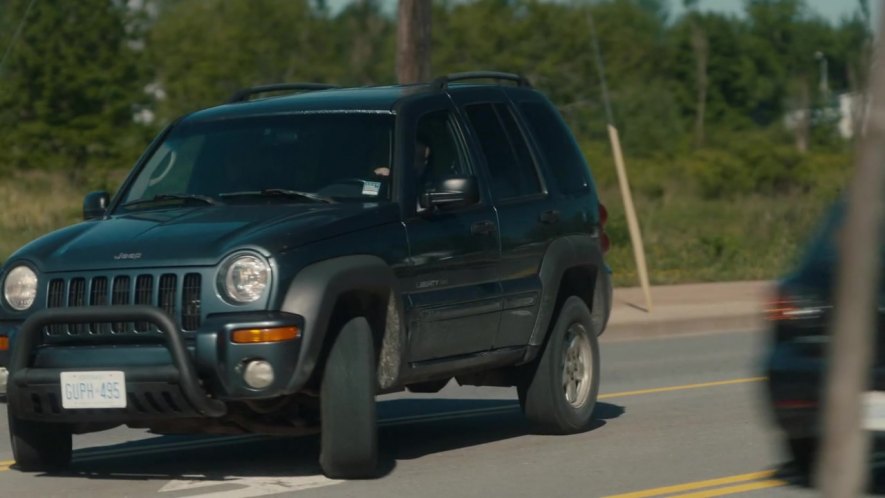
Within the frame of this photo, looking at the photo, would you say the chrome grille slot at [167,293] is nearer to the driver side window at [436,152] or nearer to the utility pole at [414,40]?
the driver side window at [436,152]

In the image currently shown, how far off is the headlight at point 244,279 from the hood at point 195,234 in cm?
6

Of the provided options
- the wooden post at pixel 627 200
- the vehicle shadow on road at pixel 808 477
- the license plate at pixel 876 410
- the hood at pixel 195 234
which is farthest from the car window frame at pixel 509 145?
the wooden post at pixel 627 200

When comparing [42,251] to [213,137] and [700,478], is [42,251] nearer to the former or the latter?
[213,137]

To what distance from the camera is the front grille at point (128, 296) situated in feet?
24.7

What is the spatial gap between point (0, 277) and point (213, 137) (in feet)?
5.22

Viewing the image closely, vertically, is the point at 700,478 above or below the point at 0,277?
below

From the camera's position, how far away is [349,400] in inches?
303

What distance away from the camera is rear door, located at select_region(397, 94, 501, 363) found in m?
8.46

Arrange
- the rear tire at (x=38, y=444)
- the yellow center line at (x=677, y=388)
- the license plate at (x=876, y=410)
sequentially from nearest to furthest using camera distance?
1. the license plate at (x=876, y=410)
2. the rear tire at (x=38, y=444)
3. the yellow center line at (x=677, y=388)

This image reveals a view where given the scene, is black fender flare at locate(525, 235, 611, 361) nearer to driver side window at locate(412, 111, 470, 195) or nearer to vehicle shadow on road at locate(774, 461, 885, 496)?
driver side window at locate(412, 111, 470, 195)

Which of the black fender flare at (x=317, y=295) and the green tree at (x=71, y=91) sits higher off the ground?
the green tree at (x=71, y=91)

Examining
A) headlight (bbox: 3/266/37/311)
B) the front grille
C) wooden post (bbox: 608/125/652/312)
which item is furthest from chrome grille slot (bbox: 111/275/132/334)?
wooden post (bbox: 608/125/652/312)

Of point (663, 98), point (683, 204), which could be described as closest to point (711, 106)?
point (663, 98)

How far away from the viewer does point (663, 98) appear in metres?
72.1
